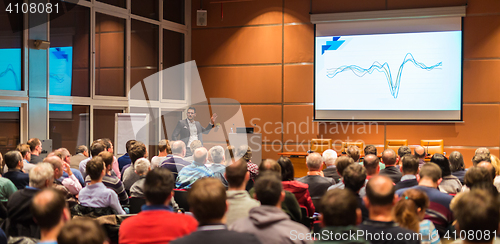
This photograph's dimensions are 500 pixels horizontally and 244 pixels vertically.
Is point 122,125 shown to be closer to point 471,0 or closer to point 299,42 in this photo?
point 299,42

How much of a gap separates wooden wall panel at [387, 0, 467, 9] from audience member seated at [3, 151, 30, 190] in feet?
24.2

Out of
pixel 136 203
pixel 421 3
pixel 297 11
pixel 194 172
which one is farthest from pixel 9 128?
pixel 421 3

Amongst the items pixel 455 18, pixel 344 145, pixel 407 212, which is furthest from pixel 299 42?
pixel 407 212

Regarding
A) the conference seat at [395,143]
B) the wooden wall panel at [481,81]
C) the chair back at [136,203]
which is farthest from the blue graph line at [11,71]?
the wooden wall panel at [481,81]

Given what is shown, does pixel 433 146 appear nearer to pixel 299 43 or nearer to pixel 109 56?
pixel 299 43

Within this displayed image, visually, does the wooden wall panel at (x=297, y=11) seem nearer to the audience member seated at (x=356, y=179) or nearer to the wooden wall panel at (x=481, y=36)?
the wooden wall panel at (x=481, y=36)

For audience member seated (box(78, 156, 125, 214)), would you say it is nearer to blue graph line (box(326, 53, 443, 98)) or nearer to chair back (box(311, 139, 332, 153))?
chair back (box(311, 139, 332, 153))

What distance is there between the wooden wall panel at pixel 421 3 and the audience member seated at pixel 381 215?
718cm

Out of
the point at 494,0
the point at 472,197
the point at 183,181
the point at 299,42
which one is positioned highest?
the point at 494,0

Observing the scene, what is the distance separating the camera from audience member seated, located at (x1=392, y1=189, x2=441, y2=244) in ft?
6.84

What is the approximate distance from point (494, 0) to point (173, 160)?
697cm

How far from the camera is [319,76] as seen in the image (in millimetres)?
8648

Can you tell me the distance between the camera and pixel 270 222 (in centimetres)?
203

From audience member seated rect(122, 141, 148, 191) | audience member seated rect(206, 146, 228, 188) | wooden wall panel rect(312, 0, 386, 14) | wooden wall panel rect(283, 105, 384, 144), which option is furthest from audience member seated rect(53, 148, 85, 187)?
wooden wall panel rect(312, 0, 386, 14)
